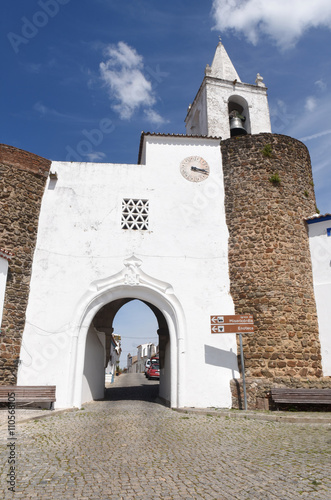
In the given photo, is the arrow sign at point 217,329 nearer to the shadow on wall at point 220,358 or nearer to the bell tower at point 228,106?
the shadow on wall at point 220,358

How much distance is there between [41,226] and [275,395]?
25.0ft

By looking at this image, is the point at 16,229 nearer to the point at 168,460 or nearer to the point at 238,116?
the point at 168,460

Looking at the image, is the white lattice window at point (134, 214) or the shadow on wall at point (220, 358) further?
the white lattice window at point (134, 214)

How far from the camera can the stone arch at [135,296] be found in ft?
30.2

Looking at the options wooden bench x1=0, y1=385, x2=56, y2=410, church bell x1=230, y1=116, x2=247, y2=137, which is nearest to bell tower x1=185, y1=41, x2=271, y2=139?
church bell x1=230, y1=116, x2=247, y2=137

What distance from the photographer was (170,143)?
11609 mm

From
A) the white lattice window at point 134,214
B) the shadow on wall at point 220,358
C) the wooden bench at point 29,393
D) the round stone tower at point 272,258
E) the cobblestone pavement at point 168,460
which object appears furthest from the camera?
the white lattice window at point 134,214

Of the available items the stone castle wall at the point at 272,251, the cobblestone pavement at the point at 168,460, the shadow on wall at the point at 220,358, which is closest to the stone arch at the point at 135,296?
the shadow on wall at the point at 220,358

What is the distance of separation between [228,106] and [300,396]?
37.3 feet

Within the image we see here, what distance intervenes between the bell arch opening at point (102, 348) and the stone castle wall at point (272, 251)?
3007mm

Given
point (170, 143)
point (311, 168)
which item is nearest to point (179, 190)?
point (170, 143)

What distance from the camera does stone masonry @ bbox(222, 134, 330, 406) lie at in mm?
9312

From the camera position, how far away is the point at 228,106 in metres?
14.9

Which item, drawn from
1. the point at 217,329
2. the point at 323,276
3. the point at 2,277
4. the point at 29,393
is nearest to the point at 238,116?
the point at 323,276
